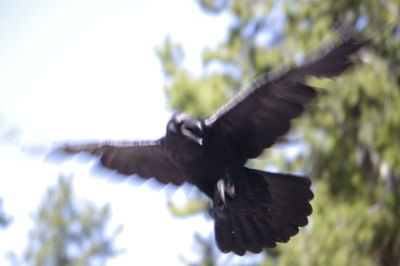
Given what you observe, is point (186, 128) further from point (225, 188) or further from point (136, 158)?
point (136, 158)

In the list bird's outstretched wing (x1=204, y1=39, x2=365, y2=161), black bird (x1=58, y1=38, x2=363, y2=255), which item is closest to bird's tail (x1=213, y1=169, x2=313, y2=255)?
black bird (x1=58, y1=38, x2=363, y2=255)

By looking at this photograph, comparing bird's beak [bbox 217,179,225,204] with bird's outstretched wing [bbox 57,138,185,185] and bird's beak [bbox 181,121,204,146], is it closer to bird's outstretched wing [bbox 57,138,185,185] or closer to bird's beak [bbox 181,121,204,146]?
bird's beak [bbox 181,121,204,146]

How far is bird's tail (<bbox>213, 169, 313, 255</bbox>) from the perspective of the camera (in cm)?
521

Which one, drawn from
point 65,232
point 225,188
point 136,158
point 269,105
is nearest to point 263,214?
point 225,188

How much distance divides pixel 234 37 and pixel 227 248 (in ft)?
28.9

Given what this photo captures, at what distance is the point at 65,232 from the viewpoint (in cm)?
2122

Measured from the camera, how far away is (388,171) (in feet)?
36.1

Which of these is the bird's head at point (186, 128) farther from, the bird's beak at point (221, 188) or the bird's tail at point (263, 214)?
the bird's tail at point (263, 214)

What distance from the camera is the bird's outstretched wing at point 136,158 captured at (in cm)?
581

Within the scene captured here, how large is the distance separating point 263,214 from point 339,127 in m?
6.87

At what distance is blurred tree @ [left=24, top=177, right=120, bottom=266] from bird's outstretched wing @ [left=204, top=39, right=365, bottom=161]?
613 inches

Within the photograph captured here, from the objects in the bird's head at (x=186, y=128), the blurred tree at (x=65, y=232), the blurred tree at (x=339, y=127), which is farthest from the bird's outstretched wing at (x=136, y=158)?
the blurred tree at (x=65, y=232)

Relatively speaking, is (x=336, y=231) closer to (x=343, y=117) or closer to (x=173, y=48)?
(x=343, y=117)

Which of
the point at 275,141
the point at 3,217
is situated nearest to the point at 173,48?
the point at 3,217
